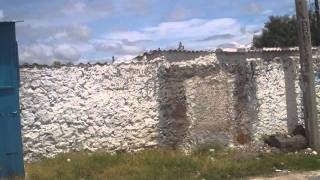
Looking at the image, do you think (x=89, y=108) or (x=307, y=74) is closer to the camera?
(x=89, y=108)

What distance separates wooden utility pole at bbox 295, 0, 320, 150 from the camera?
43.6 ft

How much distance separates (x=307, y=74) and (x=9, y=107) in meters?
6.77

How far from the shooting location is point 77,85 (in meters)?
12.0

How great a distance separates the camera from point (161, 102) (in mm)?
12914

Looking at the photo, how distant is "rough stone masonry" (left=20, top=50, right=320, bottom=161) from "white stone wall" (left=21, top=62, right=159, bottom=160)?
0.02 m

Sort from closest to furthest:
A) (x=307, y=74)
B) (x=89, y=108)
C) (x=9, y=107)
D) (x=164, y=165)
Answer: (x=9, y=107) → (x=164, y=165) → (x=89, y=108) → (x=307, y=74)

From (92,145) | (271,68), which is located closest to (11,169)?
(92,145)

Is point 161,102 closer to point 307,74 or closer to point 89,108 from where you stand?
point 89,108

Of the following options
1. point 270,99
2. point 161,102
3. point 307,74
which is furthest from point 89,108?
point 307,74

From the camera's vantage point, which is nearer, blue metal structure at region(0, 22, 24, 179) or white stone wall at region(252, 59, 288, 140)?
blue metal structure at region(0, 22, 24, 179)

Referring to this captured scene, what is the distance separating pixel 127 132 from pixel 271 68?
4.00m

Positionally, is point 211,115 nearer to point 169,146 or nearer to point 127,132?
point 169,146

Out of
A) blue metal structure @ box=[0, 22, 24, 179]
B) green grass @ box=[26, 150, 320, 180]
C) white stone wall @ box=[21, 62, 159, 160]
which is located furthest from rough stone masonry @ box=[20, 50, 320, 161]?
blue metal structure @ box=[0, 22, 24, 179]

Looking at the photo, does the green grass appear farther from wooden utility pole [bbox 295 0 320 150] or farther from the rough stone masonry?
wooden utility pole [bbox 295 0 320 150]
